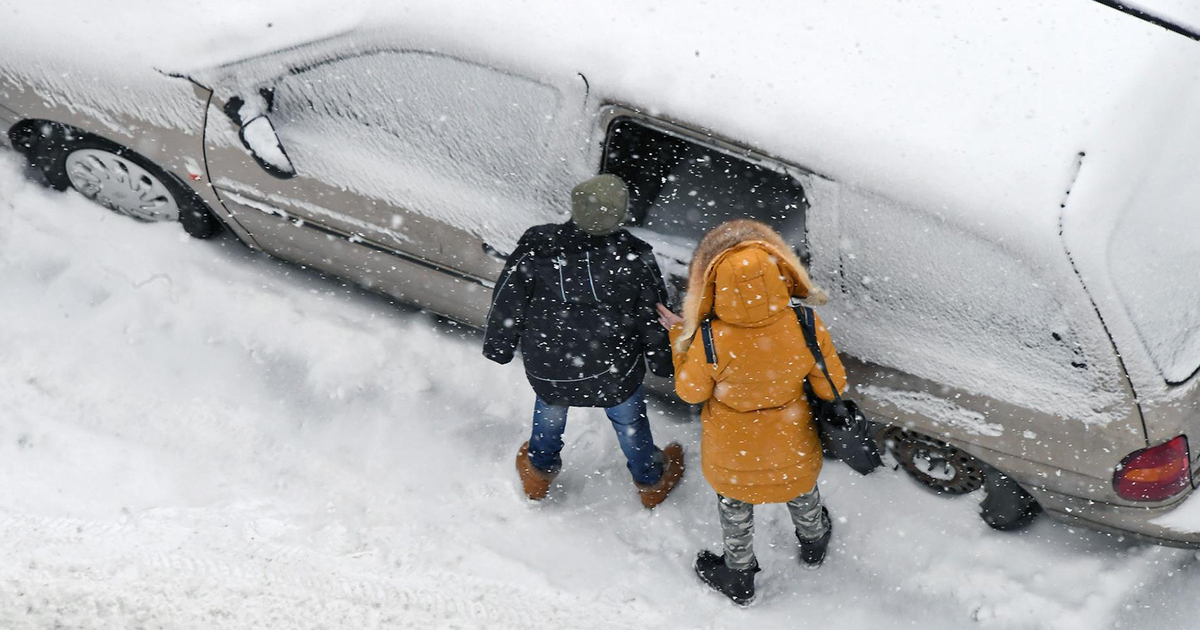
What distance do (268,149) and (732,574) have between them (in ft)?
7.56

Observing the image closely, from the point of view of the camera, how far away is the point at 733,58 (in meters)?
3.17

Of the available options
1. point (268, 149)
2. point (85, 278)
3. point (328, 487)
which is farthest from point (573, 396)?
point (85, 278)

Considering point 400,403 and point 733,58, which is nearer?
point 733,58

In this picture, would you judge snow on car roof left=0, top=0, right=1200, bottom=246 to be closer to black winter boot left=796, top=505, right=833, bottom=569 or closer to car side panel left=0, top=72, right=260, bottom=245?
car side panel left=0, top=72, right=260, bottom=245

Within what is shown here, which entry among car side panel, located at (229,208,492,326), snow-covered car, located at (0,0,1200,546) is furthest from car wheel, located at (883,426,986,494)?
car side panel, located at (229,208,492,326)

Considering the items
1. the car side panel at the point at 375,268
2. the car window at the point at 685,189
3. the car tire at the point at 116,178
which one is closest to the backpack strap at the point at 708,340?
the car window at the point at 685,189

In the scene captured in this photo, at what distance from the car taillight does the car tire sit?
142 inches

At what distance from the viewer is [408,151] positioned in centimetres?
363

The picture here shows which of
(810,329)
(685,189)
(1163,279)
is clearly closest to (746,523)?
(810,329)

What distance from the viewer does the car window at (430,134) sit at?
342cm

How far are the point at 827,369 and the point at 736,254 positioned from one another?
1.75 ft

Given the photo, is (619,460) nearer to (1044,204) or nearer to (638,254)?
(638,254)

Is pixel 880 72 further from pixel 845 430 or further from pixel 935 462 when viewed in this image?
pixel 935 462

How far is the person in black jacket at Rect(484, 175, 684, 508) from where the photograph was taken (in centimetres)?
311
